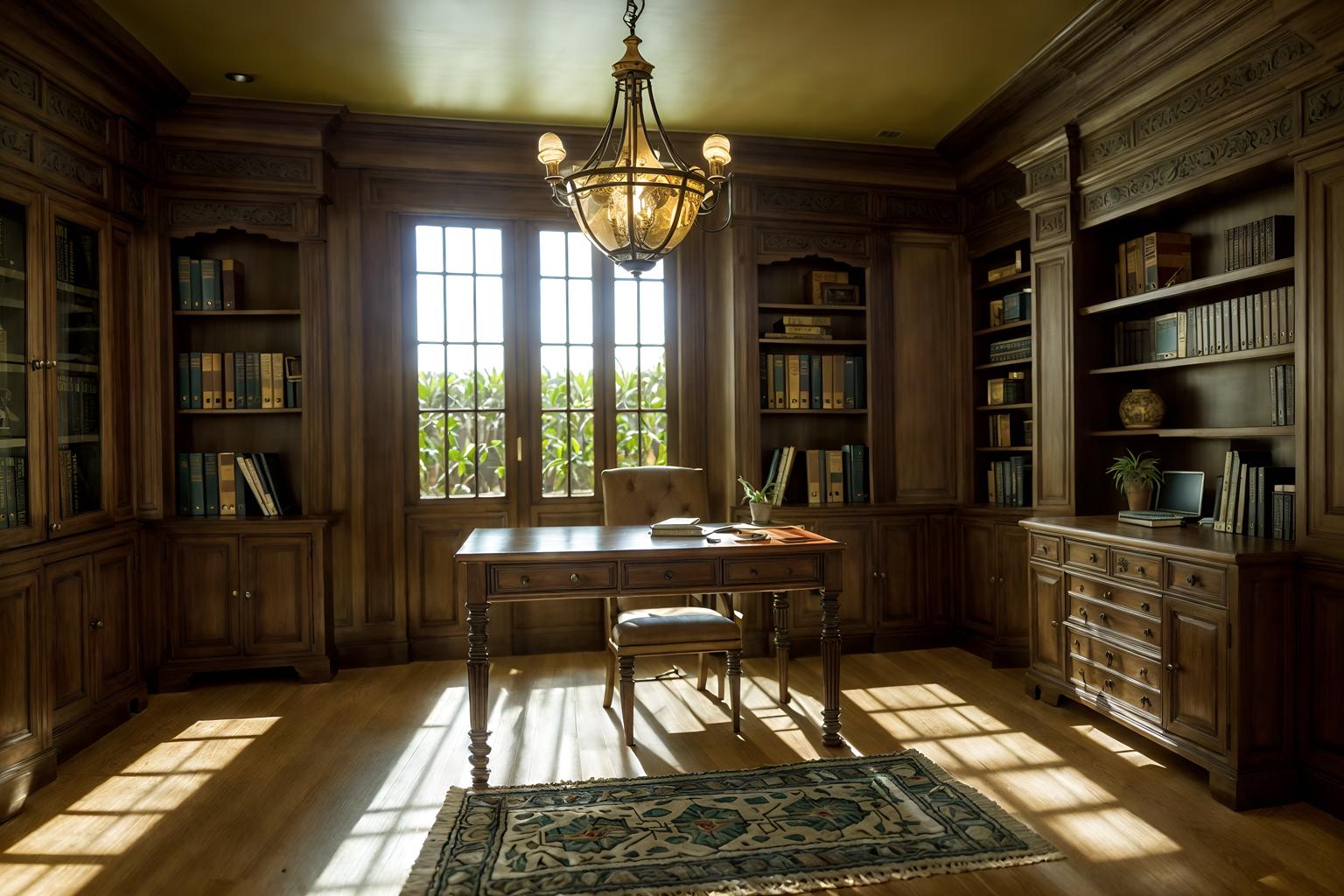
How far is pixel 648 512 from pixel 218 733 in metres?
2.03

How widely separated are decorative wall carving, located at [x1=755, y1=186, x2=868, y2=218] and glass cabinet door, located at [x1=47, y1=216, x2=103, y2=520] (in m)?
3.21

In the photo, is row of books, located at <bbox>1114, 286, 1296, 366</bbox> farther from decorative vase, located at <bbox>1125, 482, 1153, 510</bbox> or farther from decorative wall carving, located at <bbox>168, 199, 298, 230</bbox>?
decorative wall carving, located at <bbox>168, 199, 298, 230</bbox>

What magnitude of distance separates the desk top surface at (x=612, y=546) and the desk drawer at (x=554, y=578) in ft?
0.14

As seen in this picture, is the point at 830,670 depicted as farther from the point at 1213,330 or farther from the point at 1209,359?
the point at 1213,330

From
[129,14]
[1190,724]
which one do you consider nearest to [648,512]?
[1190,724]

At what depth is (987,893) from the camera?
2227mm

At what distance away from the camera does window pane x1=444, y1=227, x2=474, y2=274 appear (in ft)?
15.5

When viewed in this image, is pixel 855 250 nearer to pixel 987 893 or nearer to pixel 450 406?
pixel 450 406

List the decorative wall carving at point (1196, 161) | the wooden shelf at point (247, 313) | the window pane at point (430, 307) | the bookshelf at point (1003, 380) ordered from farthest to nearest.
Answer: the window pane at point (430, 307) → the bookshelf at point (1003, 380) → the wooden shelf at point (247, 313) → the decorative wall carving at point (1196, 161)

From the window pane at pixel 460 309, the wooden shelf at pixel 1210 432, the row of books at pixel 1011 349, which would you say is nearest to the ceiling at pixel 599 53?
the window pane at pixel 460 309

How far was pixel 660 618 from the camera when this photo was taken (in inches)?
133

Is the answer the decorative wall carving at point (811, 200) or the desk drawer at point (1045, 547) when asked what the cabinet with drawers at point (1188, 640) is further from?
the decorative wall carving at point (811, 200)

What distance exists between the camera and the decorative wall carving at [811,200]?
4.75 metres

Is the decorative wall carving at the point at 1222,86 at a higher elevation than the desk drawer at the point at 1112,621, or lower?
higher
